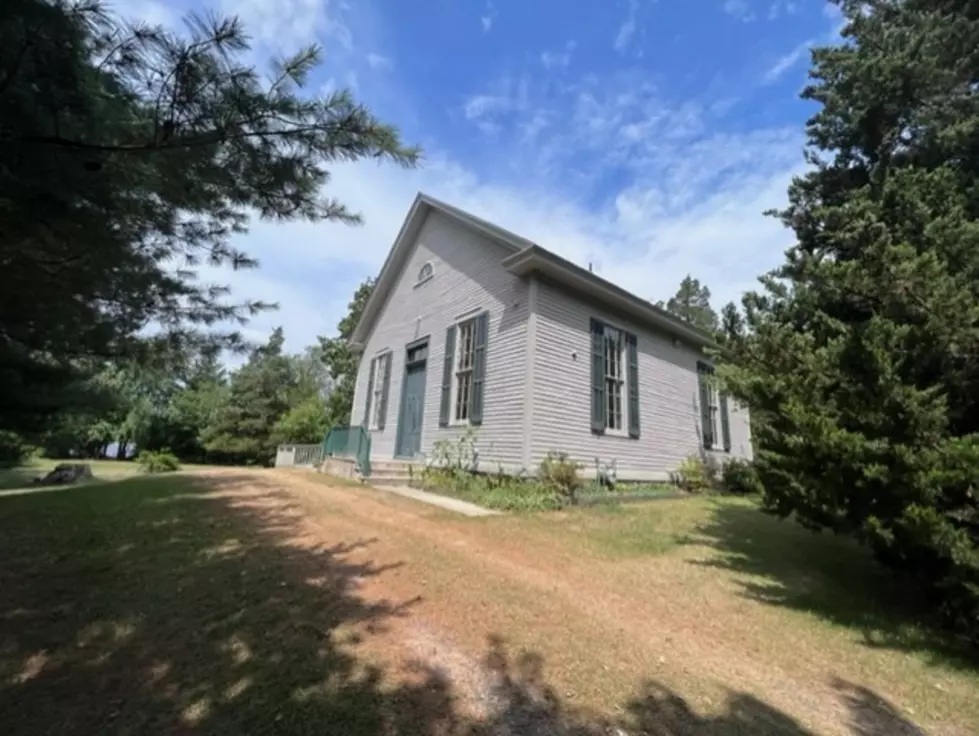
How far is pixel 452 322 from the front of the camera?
11445mm

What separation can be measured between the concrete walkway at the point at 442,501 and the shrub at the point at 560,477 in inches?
51.9

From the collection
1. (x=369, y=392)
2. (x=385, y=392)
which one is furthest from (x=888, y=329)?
(x=369, y=392)

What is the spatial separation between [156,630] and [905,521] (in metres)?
5.47

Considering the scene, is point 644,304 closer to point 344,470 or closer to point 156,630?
point 344,470

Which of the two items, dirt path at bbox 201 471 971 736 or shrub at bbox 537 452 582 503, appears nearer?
dirt path at bbox 201 471 971 736

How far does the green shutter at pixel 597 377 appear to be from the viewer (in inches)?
394

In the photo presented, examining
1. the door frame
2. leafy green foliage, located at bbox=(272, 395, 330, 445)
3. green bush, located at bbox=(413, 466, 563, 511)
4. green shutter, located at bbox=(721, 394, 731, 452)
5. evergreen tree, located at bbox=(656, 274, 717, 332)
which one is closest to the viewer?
green bush, located at bbox=(413, 466, 563, 511)

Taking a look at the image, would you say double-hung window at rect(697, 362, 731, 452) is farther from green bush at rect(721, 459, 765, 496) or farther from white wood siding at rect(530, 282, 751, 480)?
green bush at rect(721, 459, 765, 496)

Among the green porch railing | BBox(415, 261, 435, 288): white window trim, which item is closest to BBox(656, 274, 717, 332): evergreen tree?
BBox(415, 261, 435, 288): white window trim

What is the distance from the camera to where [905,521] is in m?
3.71

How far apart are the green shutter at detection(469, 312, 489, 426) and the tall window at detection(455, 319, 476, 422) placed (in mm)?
167

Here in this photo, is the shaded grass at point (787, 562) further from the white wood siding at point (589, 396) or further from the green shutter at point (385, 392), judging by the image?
the green shutter at point (385, 392)

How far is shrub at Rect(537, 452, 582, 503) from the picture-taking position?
8.51 meters

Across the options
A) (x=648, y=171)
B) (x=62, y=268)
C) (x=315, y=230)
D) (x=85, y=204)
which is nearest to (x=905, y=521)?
(x=315, y=230)
